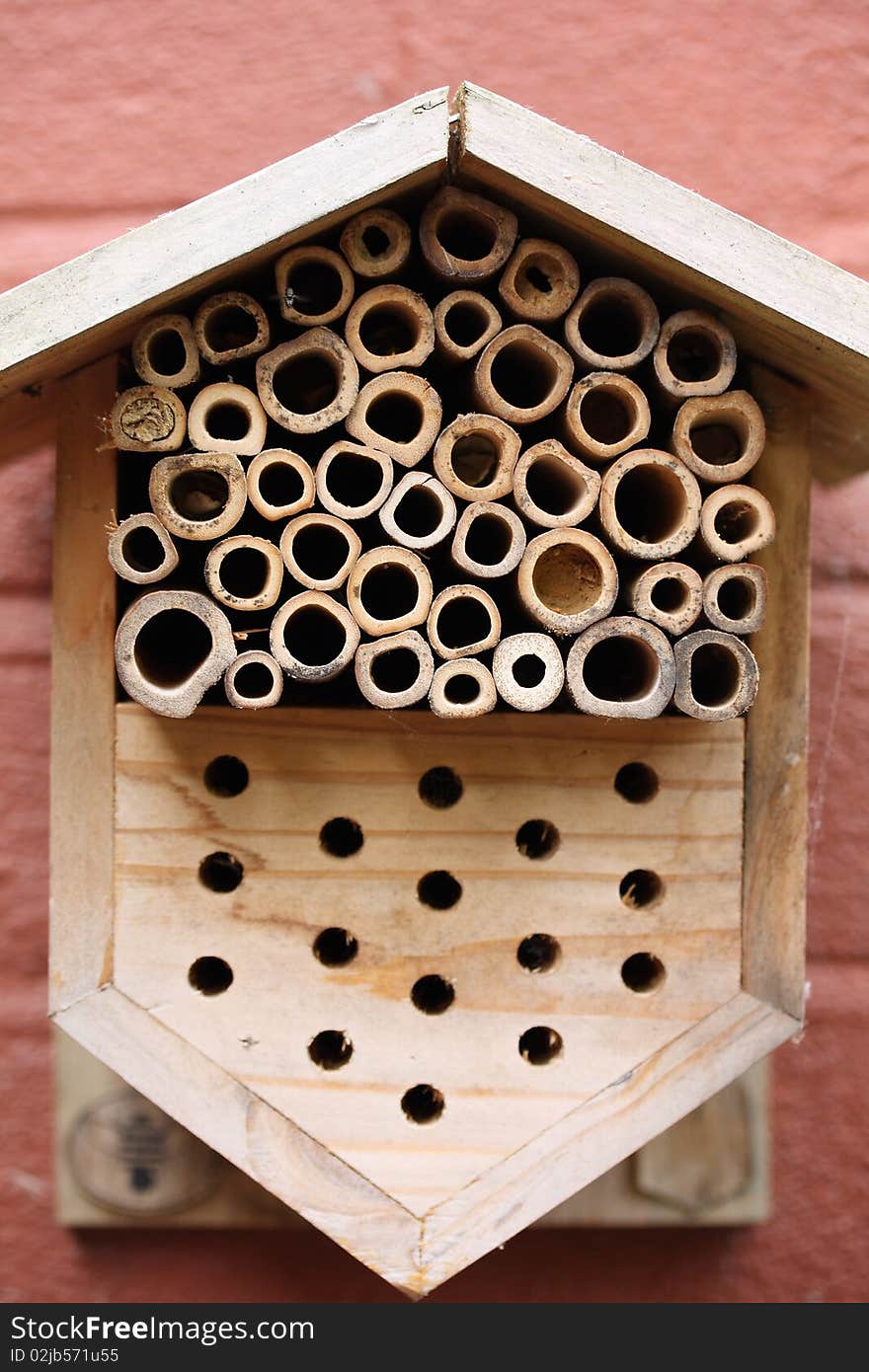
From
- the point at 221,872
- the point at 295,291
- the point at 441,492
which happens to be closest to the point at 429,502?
the point at 441,492

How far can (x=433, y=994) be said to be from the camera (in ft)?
2.15

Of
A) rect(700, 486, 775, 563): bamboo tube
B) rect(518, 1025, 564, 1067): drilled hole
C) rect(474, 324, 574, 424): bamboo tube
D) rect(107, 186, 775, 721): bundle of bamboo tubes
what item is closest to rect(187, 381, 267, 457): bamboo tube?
rect(107, 186, 775, 721): bundle of bamboo tubes

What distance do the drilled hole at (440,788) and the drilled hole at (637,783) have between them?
0.08 meters

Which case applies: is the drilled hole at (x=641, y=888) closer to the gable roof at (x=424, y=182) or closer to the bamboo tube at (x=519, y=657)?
the bamboo tube at (x=519, y=657)

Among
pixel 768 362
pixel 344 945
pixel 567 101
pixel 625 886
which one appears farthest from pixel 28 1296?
pixel 567 101

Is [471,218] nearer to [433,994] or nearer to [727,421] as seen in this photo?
[727,421]

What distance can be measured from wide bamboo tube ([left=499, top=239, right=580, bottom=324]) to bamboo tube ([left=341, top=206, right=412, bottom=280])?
5 cm

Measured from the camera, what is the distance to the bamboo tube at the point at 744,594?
57cm

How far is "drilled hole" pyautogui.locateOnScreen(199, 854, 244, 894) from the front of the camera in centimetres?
62

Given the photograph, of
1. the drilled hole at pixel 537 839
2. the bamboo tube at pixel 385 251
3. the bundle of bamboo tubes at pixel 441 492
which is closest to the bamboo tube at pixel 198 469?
the bundle of bamboo tubes at pixel 441 492

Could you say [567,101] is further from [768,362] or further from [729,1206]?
[729,1206]

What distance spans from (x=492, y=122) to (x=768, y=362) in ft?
0.61

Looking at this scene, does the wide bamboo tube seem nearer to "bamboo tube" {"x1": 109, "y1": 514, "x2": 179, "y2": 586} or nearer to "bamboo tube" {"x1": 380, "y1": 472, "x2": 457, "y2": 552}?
"bamboo tube" {"x1": 380, "y1": 472, "x2": 457, "y2": 552}

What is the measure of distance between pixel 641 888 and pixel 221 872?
22 cm
